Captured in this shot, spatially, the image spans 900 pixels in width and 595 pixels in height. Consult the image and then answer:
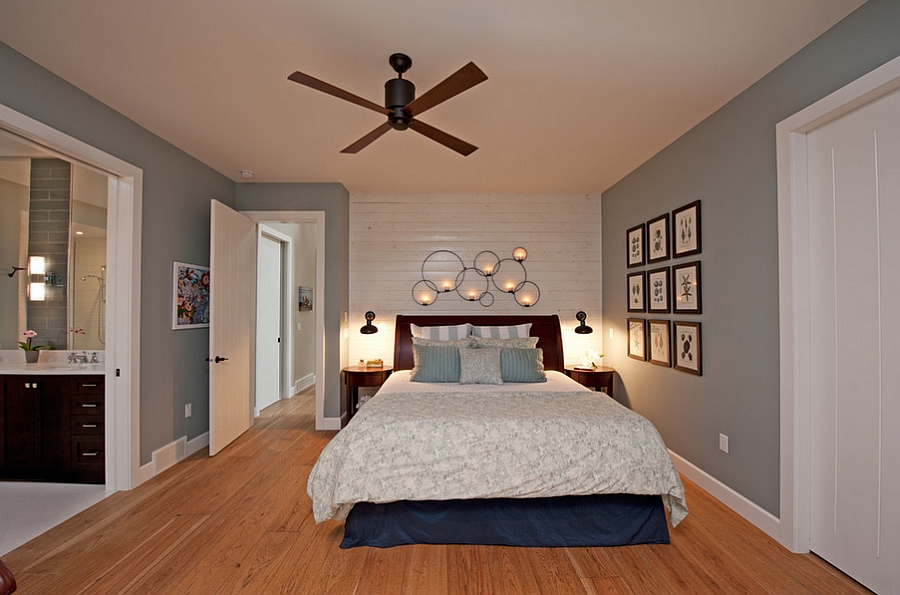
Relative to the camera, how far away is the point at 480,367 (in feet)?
13.4

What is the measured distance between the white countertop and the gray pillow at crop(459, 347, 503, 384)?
275 cm

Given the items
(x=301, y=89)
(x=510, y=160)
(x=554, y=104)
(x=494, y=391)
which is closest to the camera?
(x=301, y=89)

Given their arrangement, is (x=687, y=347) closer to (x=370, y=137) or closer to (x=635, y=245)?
(x=635, y=245)

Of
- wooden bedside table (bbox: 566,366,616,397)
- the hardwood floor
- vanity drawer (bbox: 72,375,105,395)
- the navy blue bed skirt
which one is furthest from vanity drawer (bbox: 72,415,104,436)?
wooden bedside table (bbox: 566,366,616,397)

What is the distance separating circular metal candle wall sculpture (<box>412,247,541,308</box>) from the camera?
5320mm

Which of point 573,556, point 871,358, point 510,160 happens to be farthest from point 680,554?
point 510,160

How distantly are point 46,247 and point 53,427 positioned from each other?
165cm

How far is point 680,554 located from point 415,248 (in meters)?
3.81

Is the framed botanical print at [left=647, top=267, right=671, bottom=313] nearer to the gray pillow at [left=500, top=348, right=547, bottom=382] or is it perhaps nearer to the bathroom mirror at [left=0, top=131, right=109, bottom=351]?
the gray pillow at [left=500, top=348, right=547, bottom=382]

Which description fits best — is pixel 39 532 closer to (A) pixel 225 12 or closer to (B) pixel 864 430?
(A) pixel 225 12

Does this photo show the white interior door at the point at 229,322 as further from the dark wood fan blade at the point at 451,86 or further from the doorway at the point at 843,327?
the doorway at the point at 843,327

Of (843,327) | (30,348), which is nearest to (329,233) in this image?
(30,348)

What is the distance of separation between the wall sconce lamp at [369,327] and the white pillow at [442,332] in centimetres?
45

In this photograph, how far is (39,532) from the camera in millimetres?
2664
